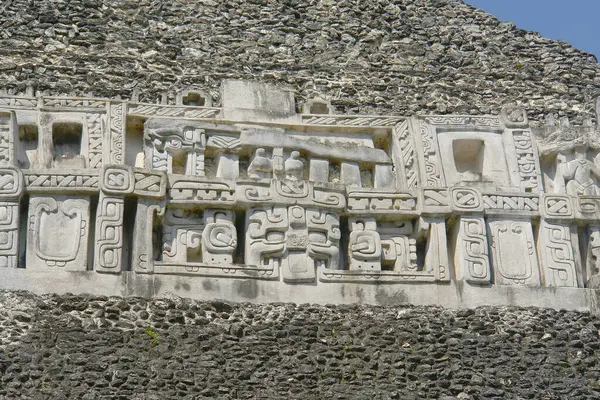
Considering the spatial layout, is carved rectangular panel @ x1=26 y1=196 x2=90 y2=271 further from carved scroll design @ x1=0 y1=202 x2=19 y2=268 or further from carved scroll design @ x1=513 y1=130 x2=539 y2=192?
carved scroll design @ x1=513 y1=130 x2=539 y2=192

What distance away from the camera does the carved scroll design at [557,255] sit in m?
12.8

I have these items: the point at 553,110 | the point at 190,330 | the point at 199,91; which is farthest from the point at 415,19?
the point at 190,330

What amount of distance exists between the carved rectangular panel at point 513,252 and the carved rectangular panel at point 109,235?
3.12m

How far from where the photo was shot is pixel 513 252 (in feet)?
42.4

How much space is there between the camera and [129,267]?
40.3 ft

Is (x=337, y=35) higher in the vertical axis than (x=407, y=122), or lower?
higher

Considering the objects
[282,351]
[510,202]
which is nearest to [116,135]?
[282,351]

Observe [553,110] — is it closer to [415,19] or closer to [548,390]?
[415,19]

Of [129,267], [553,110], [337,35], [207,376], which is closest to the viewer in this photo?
[207,376]

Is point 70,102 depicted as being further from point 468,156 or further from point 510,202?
point 510,202

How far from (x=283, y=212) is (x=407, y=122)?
73.3 inches

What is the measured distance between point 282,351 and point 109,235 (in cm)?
178

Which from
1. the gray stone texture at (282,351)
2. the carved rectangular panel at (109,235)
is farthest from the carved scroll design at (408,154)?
the carved rectangular panel at (109,235)

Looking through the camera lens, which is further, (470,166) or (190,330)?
(470,166)
